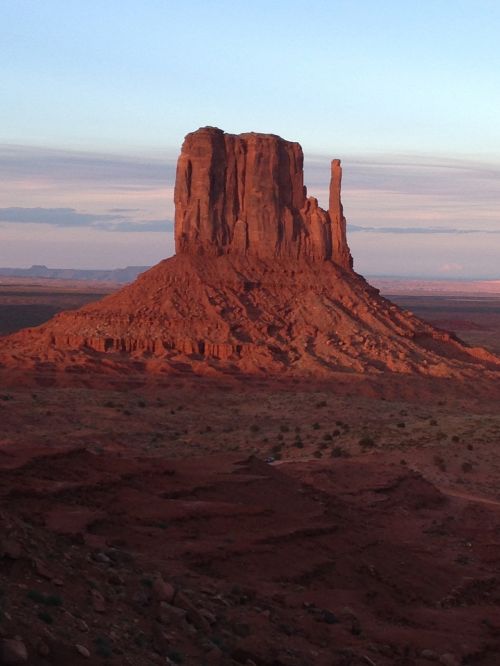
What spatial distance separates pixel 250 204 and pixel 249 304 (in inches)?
267

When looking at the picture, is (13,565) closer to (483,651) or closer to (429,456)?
(483,651)

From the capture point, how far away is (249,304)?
219 ft

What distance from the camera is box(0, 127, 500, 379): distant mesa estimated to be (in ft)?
205

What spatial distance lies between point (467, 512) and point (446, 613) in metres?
9.72

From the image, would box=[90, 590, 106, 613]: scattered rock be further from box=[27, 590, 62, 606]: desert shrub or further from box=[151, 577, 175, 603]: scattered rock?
box=[151, 577, 175, 603]: scattered rock

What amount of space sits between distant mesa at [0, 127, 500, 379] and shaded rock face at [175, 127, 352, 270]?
6cm

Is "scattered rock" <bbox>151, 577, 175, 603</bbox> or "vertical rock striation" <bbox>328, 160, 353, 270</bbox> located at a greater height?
"vertical rock striation" <bbox>328, 160, 353, 270</bbox>

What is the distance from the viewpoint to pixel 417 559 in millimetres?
22188

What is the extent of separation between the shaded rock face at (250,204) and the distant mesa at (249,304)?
60mm

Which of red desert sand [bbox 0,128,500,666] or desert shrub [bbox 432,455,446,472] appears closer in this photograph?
red desert sand [bbox 0,128,500,666]

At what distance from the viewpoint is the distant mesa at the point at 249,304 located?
62.5 metres

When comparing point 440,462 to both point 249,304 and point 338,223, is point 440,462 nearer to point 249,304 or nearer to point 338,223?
point 249,304

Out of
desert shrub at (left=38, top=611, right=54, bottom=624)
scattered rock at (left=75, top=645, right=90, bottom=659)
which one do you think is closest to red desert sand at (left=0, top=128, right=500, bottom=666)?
scattered rock at (left=75, top=645, right=90, bottom=659)

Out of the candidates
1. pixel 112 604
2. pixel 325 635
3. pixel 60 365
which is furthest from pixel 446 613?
pixel 60 365
